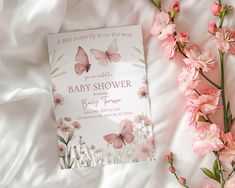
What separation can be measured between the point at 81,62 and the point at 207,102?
27 centimetres

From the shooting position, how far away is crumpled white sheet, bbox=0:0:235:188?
0.82 metres

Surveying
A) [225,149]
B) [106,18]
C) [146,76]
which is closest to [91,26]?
[106,18]

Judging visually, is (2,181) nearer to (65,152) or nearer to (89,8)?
(65,152)

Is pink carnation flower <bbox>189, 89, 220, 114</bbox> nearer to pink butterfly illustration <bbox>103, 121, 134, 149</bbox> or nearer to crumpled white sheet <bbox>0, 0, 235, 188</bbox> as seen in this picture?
crumpled white sheet <bbox>0, 0, 235, 188</bbox>

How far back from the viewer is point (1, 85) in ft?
2.70

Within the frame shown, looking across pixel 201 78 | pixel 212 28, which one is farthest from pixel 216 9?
pixel 201 78

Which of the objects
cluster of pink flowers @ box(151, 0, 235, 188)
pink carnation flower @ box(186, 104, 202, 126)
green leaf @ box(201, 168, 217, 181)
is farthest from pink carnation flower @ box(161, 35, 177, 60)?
green leaf @ box(201, 168, 217, 181)

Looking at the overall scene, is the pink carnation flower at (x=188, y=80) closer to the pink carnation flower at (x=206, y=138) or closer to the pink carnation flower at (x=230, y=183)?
the pink carnation flower at (x=206, y=138)

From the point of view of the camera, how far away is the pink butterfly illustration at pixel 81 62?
83cm

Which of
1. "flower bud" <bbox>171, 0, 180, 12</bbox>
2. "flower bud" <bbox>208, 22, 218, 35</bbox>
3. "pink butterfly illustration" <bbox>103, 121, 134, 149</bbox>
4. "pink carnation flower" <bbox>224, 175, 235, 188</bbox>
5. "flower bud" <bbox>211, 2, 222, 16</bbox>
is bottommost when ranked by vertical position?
"pink carnation flower" <bbox>224, 175, 235, 188</bbox>

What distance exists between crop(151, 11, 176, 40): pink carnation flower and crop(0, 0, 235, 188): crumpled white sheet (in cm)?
2

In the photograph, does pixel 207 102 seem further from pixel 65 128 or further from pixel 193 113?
pixel 65 128

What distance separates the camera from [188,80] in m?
0.79

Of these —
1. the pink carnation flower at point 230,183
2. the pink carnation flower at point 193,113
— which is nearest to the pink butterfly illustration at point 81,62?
the pink carnation flower at point 193,113
